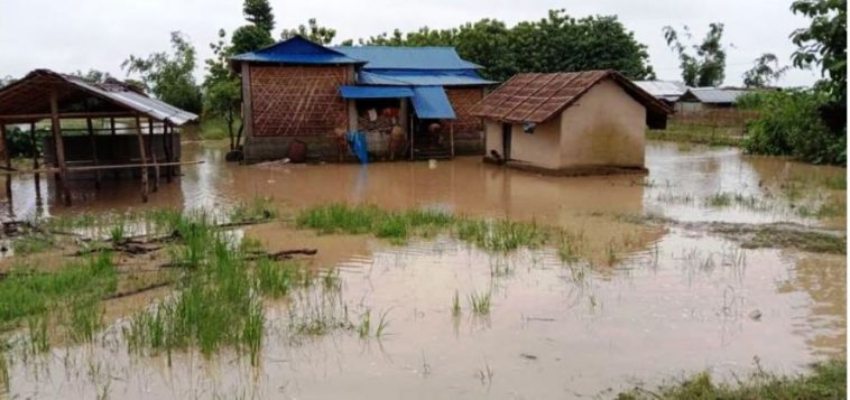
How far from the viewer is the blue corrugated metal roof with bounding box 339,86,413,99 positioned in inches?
913

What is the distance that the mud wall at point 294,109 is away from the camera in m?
22.9

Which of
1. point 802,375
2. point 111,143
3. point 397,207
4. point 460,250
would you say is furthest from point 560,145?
point 802,375

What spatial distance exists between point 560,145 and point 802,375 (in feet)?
45.8

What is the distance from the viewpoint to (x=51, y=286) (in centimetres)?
813

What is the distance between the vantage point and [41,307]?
294 inches

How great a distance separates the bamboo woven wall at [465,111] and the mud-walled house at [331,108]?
0.97 ft

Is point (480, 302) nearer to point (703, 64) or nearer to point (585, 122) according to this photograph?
point (585, 122)

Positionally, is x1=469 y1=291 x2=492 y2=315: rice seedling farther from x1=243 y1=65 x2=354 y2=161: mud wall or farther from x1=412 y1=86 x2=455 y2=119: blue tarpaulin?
x1=243 y1=65 x2=354 y2=161: mud wall

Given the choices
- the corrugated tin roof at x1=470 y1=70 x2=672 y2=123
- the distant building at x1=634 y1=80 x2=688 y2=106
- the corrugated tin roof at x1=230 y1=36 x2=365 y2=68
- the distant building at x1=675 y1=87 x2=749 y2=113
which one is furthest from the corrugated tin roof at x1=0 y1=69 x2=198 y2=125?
the distant building at x1=634 y1=80 x2=688 y2=106

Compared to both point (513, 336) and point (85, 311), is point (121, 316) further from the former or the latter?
point (513, 336)

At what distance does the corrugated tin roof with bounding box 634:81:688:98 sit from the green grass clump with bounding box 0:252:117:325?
38.6 meters

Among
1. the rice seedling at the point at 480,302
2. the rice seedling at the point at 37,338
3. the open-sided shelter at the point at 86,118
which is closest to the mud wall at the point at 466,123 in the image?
the open-sided shelter at the point at 86,118

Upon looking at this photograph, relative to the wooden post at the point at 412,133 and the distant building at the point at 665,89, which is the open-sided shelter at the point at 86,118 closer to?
the wooden post at the point at 412,133

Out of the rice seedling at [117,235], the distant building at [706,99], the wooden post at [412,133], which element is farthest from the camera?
the distant building at [706,99]
